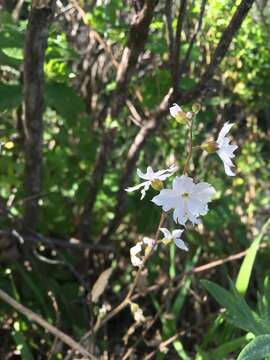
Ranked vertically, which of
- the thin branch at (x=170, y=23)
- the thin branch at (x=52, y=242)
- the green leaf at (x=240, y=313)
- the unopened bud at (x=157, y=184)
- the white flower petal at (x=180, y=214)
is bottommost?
the thin branch at (x=52, y=242)

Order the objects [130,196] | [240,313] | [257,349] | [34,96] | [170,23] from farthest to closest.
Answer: [130,196], [34,96], [170,23], [240,313], [257,349]

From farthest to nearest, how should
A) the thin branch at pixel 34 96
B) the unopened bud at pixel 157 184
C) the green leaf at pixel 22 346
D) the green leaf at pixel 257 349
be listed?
the green leaf at pixel 22 346 < the thin branch at pixel 34 96 < the unopened bud at pixel 157 184 < the green leaf at pixel 257 349

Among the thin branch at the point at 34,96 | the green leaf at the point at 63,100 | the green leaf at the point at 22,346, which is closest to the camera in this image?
the thin branch at the point at 34,96

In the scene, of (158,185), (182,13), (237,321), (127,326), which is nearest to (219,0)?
→ (182,13)

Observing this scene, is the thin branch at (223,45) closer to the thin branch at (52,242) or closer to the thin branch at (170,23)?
the thin branch at (170,23)

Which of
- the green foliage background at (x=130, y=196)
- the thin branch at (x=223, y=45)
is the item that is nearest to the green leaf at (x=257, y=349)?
the green foliage background at (x=130, y=196)

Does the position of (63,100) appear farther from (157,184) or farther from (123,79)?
(157,184)

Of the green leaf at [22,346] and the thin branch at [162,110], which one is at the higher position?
the thin branch at [162,110]

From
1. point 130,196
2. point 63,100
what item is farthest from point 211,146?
point 130,196

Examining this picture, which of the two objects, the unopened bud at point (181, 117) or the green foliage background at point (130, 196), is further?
the green foliage background at point (130, 196)
